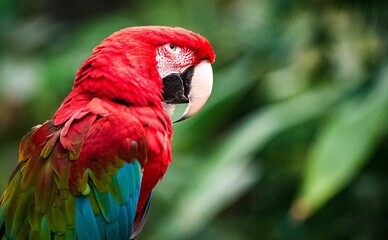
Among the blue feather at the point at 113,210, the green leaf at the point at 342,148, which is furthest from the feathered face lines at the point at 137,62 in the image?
the green leaf at the point at 342,148

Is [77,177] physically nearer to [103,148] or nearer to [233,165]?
[103,148]

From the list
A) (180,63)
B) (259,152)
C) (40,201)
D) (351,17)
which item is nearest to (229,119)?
(259,152)

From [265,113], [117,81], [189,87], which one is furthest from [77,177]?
[265,113]

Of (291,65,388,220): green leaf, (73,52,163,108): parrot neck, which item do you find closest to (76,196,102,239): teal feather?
(73,52,163,108): parrot neck

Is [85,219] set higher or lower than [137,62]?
lower

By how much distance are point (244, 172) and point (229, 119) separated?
20.7 inches

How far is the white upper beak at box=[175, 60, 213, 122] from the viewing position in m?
1.90

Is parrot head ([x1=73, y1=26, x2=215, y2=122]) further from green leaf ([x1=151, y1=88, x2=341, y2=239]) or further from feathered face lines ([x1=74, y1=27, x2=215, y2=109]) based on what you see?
green leaf ([x1=151, y1=88, x2=341, y2=239])

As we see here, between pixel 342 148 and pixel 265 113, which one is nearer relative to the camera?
pixel 342 148

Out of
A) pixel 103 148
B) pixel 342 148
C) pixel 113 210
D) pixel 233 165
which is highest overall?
pixel 103 148

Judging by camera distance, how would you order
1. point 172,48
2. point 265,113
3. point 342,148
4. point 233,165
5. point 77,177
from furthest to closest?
point 265,113, point 233,165, point 342,148, point 172,48, point 77,177

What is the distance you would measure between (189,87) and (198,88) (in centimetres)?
2

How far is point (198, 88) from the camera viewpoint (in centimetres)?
190

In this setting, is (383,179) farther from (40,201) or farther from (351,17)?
(40,201)
